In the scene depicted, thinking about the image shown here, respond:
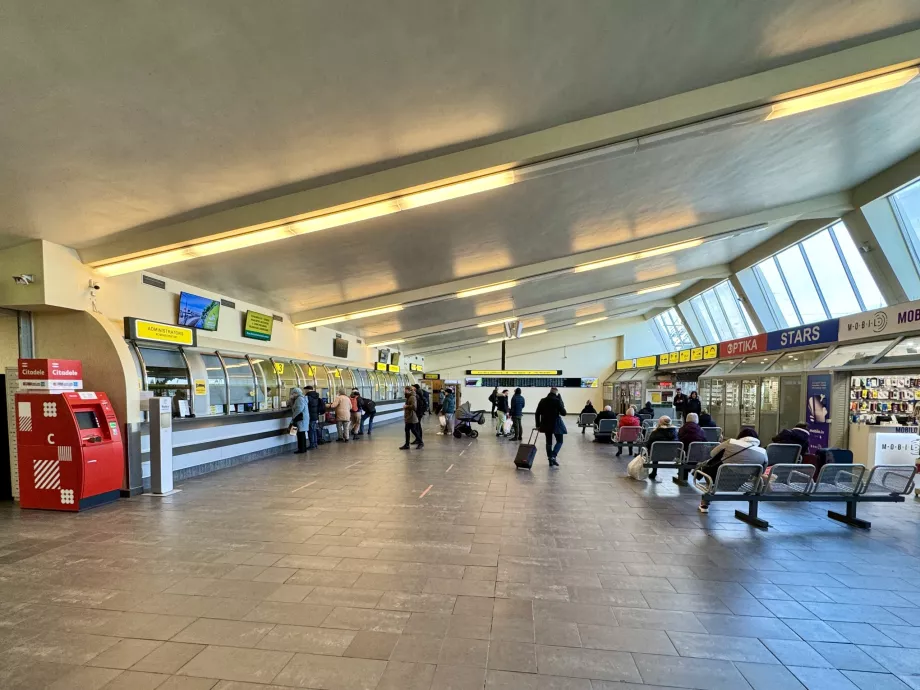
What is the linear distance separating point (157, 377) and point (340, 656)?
6817mm

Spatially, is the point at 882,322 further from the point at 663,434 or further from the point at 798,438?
the point at 663,434

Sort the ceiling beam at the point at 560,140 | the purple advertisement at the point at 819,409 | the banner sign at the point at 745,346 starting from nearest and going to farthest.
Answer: the ceiling beam at the point at 560,140 → the purple advertisement at the point at 819,409 → the banner sign at the point at 745,346

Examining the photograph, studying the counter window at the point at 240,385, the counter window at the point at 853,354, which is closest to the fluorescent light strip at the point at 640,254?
the counter window at the point at 853,354

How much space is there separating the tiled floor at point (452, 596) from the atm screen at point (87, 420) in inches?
43.3

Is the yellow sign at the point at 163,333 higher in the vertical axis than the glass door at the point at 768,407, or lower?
higher

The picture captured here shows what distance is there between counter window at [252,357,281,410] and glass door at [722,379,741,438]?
1305cm

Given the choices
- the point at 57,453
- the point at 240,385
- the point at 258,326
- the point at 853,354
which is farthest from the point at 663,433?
the point at 57,453

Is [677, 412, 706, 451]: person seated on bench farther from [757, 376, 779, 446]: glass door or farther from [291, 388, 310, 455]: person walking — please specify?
[291, 388, 310, 455]: person walking

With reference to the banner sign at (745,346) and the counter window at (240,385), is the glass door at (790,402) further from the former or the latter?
the counter window at (240,385)

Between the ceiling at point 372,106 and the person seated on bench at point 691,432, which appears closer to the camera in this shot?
the ceiling at point 372,106

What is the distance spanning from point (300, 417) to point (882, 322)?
12244 mm

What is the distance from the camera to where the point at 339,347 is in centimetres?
1508

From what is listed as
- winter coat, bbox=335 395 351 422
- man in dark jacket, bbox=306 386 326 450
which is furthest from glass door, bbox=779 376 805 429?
man in dark jacket, bbox=306 386 326 450

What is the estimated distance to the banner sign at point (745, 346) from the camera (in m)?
13.2
